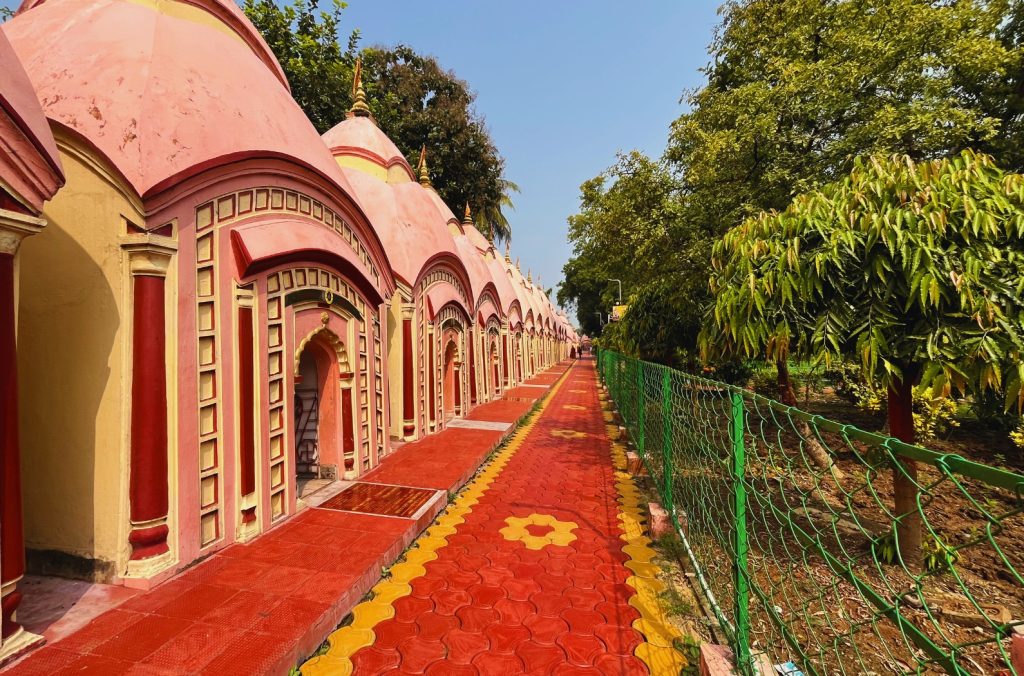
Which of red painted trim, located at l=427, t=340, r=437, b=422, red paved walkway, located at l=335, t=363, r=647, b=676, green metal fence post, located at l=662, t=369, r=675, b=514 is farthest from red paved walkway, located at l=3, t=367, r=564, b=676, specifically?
red painted trim, located at l=427, t=340, r=437, b=422

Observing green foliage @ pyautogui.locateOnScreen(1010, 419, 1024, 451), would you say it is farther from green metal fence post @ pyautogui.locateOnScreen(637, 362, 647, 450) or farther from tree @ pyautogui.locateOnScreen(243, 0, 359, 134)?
tree @ pyautogui.locateOnScreen(243, 0, 359, 134)

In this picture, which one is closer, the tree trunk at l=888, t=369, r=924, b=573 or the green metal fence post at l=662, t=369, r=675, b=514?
the tree trunk at l=888, t=369, r=924, b=573

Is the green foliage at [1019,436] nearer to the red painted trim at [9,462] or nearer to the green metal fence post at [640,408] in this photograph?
the green metal fence post at [640,408]

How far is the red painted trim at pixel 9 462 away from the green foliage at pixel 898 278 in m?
4.70

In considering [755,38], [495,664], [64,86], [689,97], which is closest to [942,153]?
[755,38]

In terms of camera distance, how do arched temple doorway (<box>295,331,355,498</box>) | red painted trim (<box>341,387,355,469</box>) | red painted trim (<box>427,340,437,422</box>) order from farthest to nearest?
red painted trim (<box>427,340,437,422</box>) → red painted trim (<box>341,387,355,469</box>) → arched temple doorway (<box>295,331,355,498</box>)

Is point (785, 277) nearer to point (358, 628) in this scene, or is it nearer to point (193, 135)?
point (358, 628)

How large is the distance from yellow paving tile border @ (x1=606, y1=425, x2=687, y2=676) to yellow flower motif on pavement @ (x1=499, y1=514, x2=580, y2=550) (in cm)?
58

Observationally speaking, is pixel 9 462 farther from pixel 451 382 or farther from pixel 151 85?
pixel 451 382

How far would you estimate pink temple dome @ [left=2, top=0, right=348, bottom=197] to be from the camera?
3713mm

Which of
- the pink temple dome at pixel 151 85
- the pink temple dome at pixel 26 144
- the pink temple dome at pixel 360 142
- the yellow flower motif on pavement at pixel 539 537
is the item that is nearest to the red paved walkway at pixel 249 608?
the yellow flower motif on pavement at pixel 539 537

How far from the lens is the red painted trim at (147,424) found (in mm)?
3629

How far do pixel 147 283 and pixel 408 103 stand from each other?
21.2 metres

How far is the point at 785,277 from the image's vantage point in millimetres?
3480
